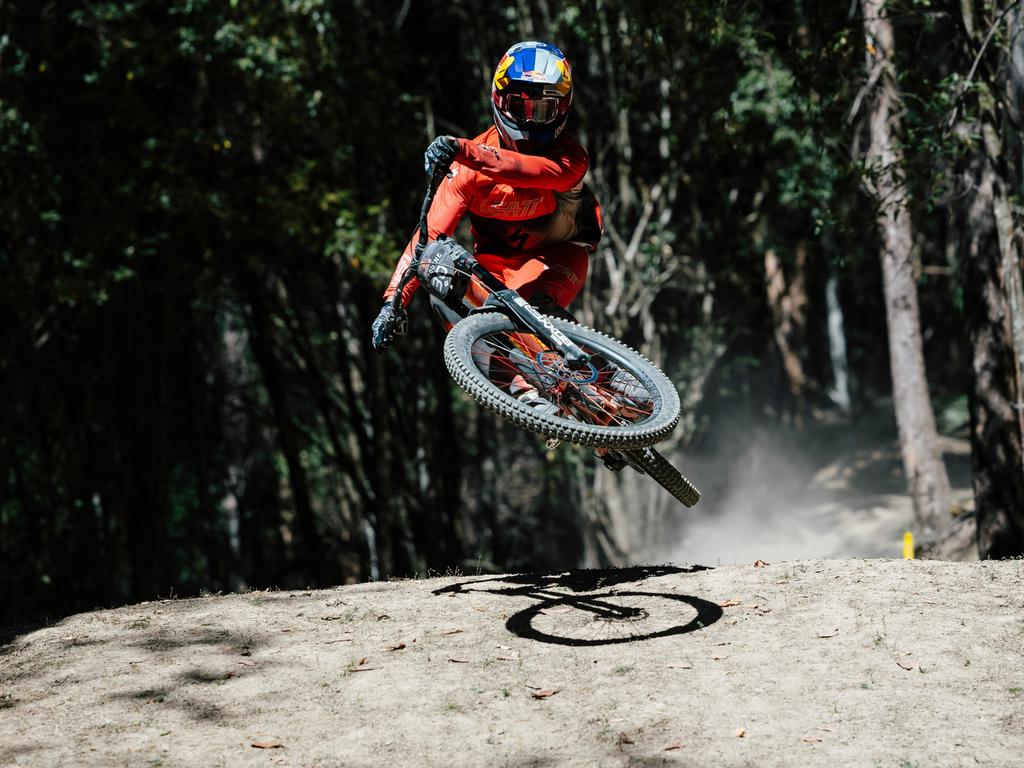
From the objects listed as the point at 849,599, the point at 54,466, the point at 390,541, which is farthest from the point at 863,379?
the point at 849,599

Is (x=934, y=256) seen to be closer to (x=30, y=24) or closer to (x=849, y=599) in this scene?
(x=30, y=24)

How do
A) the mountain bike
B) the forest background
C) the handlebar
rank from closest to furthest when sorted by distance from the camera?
the mountain bike → the handlebar → the forest background

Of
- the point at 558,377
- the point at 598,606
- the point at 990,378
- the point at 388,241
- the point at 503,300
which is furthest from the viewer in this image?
the point at 388,241

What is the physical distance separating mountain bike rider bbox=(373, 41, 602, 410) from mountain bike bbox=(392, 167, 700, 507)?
5.8 inches

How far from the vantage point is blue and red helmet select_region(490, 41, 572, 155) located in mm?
6656

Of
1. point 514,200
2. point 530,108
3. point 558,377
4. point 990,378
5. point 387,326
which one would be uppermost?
point 530,108

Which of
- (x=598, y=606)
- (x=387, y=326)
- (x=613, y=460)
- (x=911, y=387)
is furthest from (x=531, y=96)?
(x=911, y=387)

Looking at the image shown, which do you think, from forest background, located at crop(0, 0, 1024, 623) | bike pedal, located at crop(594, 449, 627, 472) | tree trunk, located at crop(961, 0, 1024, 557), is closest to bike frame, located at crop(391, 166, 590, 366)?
bike pedal, located at crop(594, 449, 627, 472)

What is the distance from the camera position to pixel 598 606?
23.9 feet

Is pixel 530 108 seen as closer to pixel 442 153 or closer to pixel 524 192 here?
pixel 524 192

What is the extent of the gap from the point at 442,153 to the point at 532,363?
1.30 m

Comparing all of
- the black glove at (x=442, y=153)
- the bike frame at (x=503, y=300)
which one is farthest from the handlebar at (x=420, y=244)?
the black glove at (x=442, y=153)

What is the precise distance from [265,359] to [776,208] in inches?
396

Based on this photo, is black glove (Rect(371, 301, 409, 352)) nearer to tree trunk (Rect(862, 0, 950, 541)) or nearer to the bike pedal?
the bike pedal
